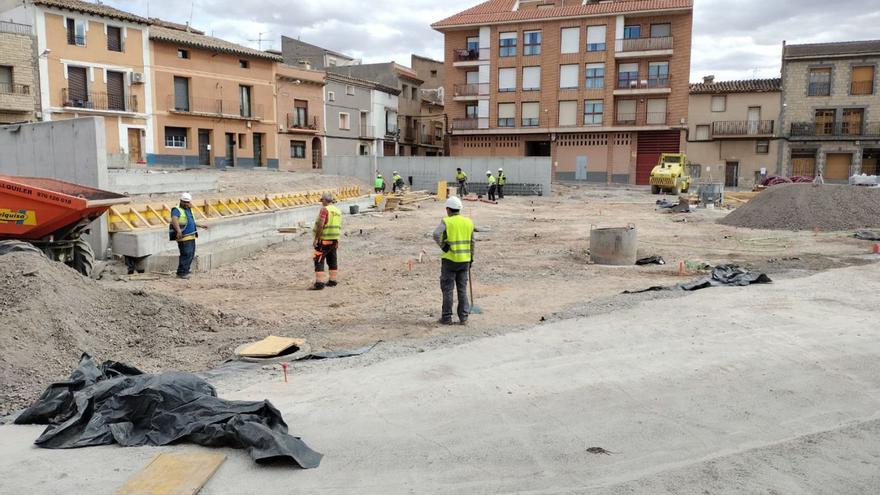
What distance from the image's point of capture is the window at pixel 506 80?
51375 millimetres

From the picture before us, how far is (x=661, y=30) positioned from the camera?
48.6 metres

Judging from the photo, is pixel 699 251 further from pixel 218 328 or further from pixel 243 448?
pixel 243 448

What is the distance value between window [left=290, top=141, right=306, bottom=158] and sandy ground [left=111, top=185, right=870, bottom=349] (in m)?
26.4

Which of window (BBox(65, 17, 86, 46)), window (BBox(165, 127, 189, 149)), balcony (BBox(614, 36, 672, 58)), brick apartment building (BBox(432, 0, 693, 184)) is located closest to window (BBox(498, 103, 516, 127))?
brick apartment building (BBox(432, 0, 693, 184))

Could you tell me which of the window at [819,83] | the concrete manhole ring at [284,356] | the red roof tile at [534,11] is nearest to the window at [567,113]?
the red roof tile at [534,11]

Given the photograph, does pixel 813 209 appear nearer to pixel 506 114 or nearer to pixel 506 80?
pixel 506 114

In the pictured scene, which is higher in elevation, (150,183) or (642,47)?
(642,47)

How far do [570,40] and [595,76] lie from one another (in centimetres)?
327

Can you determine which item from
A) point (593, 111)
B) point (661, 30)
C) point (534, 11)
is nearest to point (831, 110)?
point (661, 30)

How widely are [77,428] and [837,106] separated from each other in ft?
183

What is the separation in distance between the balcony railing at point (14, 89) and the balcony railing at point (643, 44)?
3693cm

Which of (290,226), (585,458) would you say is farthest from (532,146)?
(585,458)

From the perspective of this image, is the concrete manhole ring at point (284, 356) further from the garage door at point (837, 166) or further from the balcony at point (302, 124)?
the garage door at point (837, 166)

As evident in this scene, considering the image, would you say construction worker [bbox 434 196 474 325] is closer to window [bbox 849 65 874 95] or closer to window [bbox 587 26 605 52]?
window [bbox 587 26 605 52]
